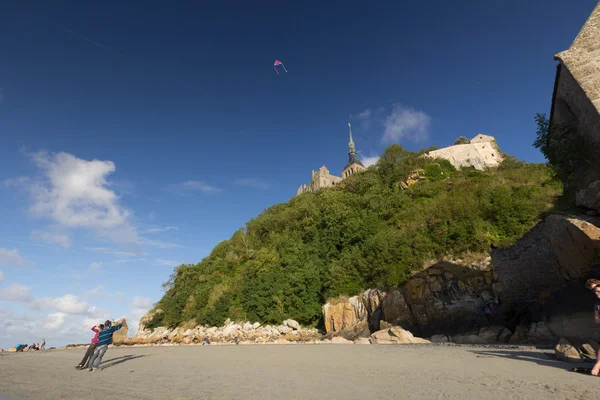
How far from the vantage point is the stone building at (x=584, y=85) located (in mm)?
9453

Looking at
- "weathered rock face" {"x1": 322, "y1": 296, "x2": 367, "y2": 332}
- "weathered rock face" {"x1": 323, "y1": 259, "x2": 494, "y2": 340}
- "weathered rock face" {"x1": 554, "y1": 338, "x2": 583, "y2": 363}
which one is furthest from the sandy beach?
"weathered rock face" {"x1": 322, "y1": 296, "x2": 367, "y2": 332}

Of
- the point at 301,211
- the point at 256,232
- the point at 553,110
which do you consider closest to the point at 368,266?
the point at 553,110

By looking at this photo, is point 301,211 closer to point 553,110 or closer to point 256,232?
point 256,232

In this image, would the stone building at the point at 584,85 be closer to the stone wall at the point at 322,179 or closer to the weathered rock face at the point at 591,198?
the weathered rock face at the point at 591,198

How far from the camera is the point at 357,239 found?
100 feet

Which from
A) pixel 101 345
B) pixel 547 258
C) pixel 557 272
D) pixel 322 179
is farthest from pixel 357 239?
pixel 322 179

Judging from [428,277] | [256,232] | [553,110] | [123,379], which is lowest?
[123,379]

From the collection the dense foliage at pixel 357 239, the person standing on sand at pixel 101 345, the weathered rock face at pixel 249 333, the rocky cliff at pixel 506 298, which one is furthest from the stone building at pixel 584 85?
the weathered rock face at pixel 249 333

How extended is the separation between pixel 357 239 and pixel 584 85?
74.1ft

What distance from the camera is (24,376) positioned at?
8.84 metres

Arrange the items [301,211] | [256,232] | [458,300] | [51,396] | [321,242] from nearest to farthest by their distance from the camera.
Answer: [51,396] → [458,300] → [321,242] → [301,211] → [256,232]

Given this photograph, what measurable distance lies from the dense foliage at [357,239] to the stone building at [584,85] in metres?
3.70

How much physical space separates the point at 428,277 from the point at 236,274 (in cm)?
2635

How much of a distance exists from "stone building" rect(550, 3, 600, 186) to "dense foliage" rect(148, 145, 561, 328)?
3700 millimetres
